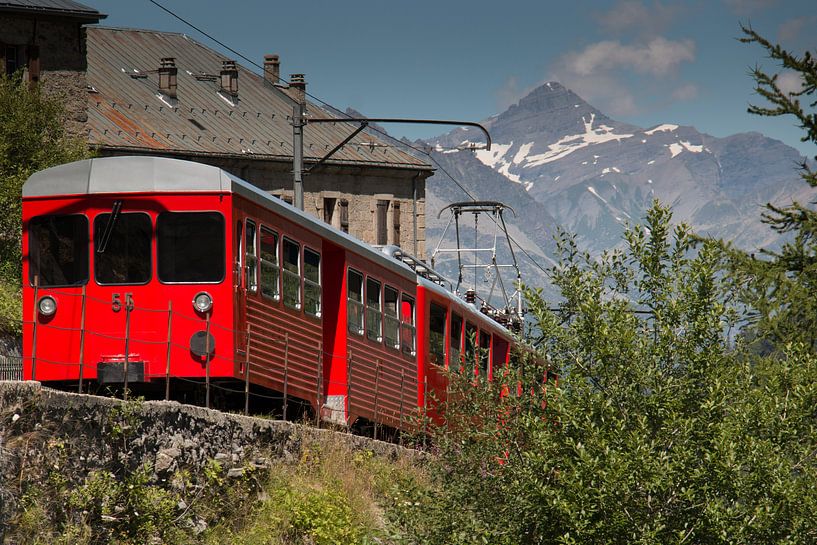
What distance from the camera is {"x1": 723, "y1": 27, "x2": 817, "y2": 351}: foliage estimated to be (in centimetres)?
2253

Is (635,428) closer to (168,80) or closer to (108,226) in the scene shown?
(108,226)

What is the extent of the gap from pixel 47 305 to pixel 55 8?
936 inches

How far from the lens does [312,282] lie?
63.6 feet

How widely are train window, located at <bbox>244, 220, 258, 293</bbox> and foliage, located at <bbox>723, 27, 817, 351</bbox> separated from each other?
7.80 meters

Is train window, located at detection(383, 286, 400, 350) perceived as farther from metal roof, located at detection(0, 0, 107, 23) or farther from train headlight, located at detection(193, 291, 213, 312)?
metal roof, located at detection(0, 0, 107, 23)

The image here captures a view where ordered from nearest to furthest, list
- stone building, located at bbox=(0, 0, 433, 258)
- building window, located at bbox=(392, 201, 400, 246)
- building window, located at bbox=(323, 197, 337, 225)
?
stone building, located at bbox=(0, 0, 433, 258) → building window, located at bbox=(323, 197, 337, 225) → building window, located at bbox=(392, 201, 400, 246)

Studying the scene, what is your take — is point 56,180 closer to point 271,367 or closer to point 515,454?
point 271,367

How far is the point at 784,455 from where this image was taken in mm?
14086

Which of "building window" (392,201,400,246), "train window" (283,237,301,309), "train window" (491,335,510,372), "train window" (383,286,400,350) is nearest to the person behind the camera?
"train window" (283,237,301,309)

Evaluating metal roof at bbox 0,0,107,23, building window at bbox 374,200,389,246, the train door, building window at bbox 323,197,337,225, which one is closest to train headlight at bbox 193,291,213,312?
the train door

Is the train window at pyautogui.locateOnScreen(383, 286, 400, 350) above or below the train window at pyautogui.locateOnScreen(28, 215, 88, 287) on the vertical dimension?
below

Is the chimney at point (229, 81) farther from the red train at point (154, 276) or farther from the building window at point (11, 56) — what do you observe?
the red train at point (154, 276)

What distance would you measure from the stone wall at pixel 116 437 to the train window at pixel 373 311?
3820mm

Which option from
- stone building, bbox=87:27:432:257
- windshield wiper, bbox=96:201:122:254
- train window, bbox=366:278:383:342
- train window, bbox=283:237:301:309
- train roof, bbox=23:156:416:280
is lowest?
train window, bbox=366:278:383:342
